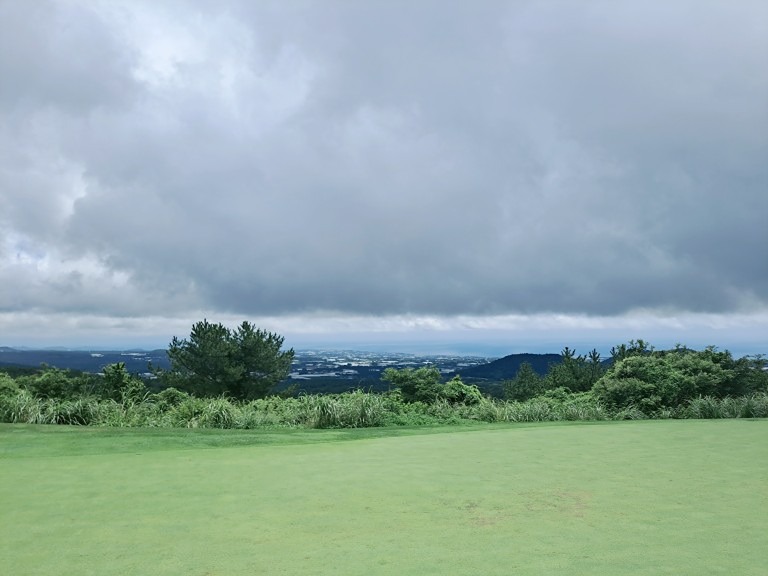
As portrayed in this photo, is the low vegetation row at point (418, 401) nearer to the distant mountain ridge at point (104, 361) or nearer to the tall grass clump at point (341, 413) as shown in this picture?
the tall grass clump at point (341, 413)

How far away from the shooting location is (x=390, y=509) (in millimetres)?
4500

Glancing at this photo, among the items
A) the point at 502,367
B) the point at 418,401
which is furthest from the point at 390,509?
the point at 502,367

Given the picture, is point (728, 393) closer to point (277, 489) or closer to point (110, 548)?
point (277, 489)

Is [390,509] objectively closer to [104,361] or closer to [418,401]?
[418,401]

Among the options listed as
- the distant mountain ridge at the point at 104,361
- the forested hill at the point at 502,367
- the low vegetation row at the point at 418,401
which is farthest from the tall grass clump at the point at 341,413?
the forested hill at the point at 502,367

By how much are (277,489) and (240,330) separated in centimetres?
2501

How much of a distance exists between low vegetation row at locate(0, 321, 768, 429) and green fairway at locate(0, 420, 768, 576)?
409 centimetres

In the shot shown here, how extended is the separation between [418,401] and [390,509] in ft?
41.6

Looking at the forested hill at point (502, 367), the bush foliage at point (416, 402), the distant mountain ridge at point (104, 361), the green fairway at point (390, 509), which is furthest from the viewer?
A: the forested hill at point (502, 367)

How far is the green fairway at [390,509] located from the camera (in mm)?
3354

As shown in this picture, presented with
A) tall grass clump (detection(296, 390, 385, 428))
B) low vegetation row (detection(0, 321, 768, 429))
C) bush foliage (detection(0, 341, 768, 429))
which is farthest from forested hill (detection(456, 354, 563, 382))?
tall grass clump (detection(296, 390, 385, 428))

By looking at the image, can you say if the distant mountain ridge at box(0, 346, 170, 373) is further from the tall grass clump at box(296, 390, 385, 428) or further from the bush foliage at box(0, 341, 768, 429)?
the tall grass clump at box(296, 390, 385, 428)

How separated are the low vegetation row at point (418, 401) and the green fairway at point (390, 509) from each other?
409 cm

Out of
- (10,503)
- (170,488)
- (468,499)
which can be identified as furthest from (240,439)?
(468,499)
